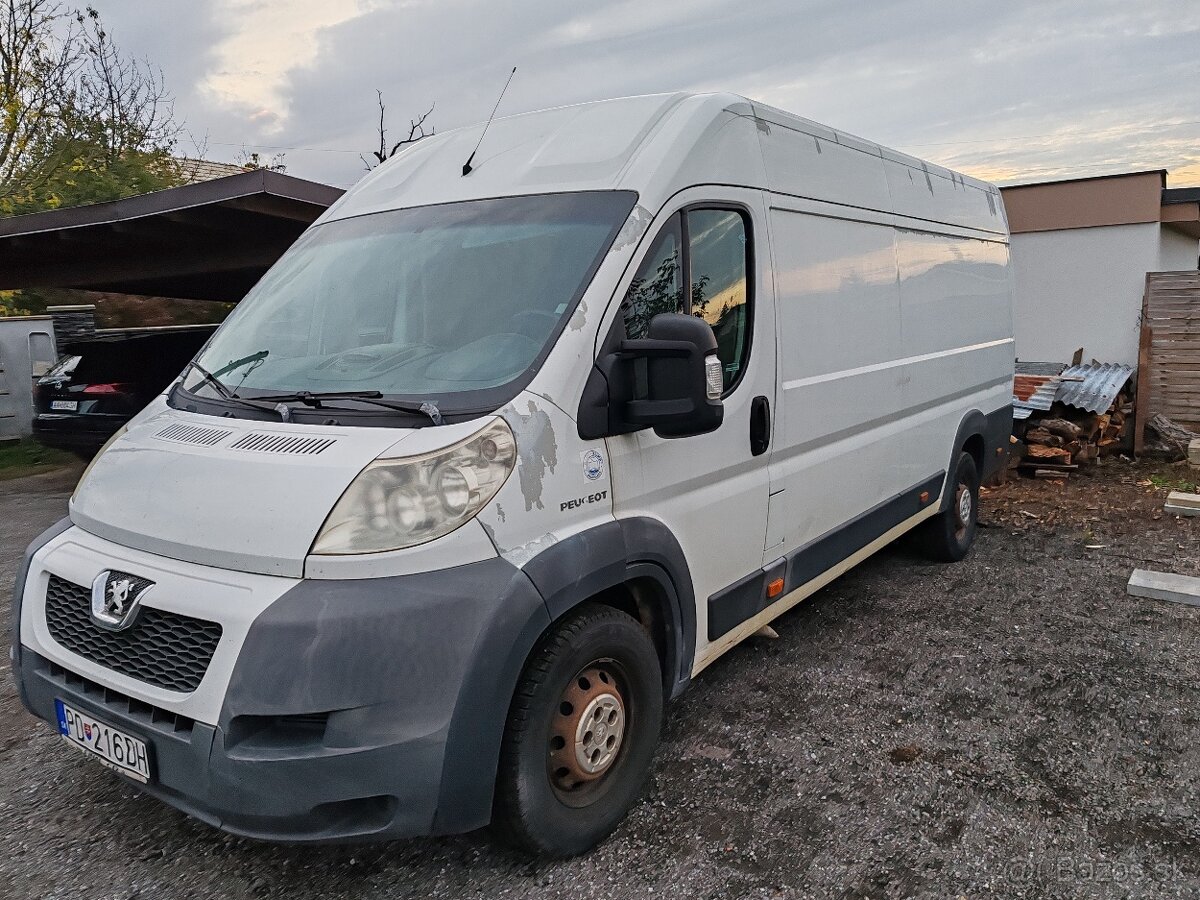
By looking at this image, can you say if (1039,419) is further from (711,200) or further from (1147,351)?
(711,200)

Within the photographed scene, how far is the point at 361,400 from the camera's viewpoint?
270cm

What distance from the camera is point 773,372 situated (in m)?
3.59

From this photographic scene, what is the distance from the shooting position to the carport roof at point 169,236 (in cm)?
793

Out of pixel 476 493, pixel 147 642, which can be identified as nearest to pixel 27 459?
pixel 147 642

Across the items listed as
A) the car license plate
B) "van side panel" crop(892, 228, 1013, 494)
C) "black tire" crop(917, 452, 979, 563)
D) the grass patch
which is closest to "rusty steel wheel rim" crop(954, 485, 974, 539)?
"black tire" crop(917, 452, 979, 563)

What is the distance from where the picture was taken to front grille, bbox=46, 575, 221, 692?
234cm

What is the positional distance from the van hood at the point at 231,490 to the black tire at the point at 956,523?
4415 mm

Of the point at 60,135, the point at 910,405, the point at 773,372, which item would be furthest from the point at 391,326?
the point at 60,135

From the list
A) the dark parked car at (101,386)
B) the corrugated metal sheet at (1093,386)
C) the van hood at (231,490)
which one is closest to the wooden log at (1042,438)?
the corrugated metal sheet at (1093,386)

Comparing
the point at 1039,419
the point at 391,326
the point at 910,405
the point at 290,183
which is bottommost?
the point at 1039,419

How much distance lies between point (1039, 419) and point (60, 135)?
17.3 meters

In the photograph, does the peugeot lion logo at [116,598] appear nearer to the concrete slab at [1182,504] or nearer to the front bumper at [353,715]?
the front bumper at [353,715]

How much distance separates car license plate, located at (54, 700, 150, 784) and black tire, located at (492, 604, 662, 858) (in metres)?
0.98

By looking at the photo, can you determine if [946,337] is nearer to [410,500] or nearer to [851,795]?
[851,795]
